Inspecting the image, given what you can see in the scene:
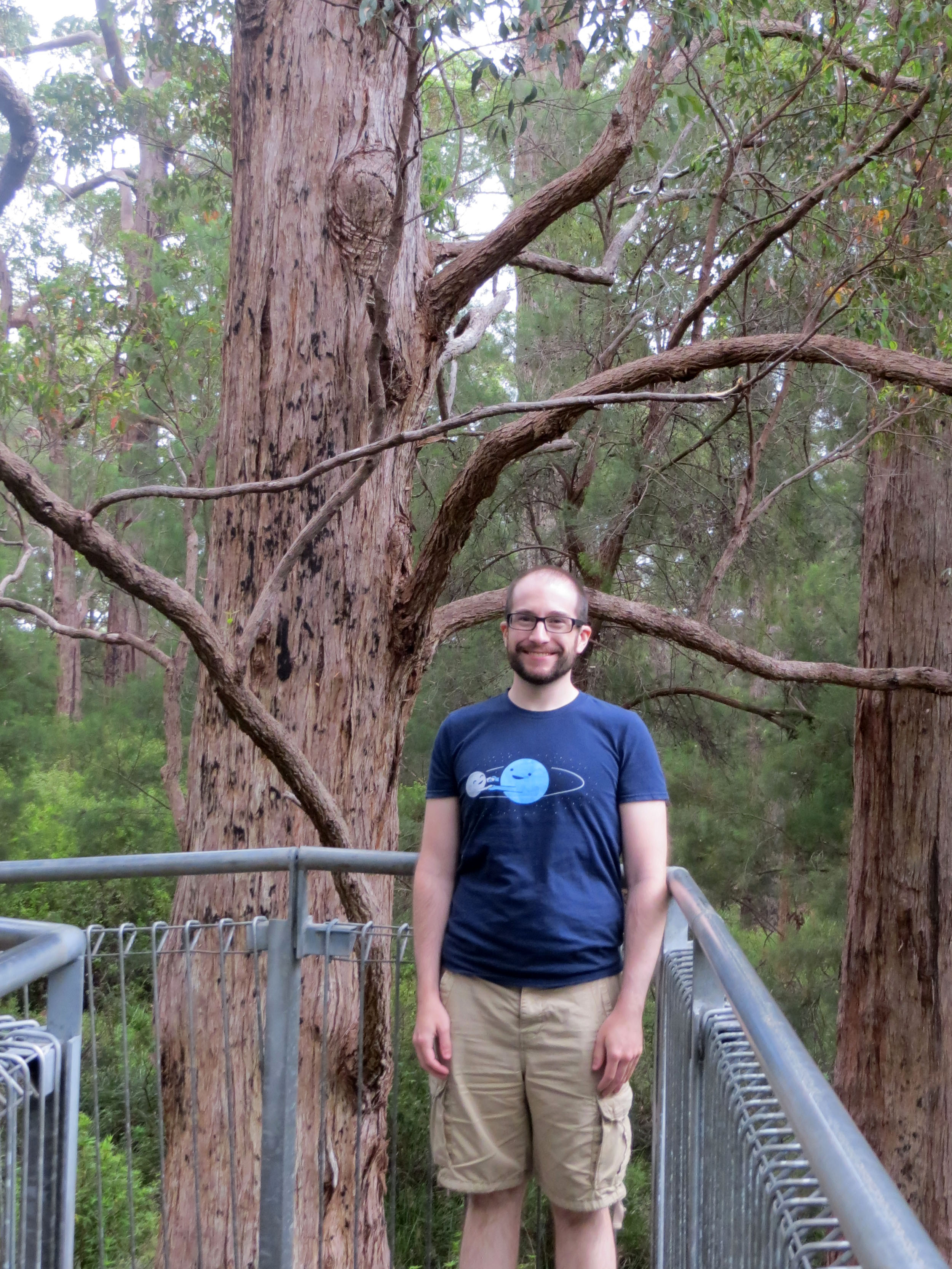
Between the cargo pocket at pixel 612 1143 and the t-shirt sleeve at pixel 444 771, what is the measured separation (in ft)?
2.18

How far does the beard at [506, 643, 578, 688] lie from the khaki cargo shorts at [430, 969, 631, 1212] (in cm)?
60

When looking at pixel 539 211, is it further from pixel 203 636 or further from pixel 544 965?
pixel 544 965

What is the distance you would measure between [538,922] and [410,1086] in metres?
7.72

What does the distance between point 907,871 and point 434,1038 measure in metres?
5.64

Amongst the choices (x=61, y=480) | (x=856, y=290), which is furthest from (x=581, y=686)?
(x=61, y=480)

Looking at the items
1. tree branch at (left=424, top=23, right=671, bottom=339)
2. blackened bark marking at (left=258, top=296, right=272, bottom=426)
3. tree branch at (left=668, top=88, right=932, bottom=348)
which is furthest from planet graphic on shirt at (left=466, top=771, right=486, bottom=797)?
tree branch at (left=668, top=88, right=932, bottom=348)

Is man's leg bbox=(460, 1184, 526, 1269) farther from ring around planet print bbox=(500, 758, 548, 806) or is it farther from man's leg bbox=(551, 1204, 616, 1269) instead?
ring around planet print bbox=(500, 758, 548, 806)

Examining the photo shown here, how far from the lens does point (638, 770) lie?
2.43m

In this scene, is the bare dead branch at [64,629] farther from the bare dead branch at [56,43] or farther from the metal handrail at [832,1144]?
the bare dead branch at [56,43]

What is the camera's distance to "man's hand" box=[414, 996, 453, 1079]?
235 cm

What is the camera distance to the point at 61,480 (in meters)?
13.1

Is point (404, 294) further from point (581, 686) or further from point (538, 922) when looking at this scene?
point (581, 686)

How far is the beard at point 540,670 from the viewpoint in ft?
8.12

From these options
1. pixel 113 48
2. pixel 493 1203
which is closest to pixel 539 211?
pixel 493 1203
